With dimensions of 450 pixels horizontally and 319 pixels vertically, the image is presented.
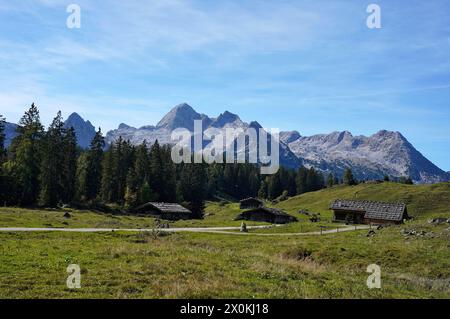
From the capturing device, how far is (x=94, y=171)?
11525 centimetres

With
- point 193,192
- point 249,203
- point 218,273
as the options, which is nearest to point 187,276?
point 218,273

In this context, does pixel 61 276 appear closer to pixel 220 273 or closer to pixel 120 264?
pixel 120 264

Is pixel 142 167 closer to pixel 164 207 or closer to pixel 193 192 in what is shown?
pixel 193 192

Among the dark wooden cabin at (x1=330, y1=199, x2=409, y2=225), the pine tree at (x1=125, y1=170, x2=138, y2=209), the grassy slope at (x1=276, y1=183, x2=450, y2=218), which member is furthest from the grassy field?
the grassy slope at (x1=276, y1=183, x2=450, y2=218)

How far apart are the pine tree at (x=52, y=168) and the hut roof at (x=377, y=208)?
65.0 m

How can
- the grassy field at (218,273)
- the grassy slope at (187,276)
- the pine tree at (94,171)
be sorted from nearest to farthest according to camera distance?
the grassy slope at (187,276) < the grassy field at (218,273) < the pine tree at (94,171)

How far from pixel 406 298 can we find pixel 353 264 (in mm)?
13275

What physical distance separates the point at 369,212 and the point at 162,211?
160 feet

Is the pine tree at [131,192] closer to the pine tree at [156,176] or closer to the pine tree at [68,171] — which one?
the pine tree at [156,176]

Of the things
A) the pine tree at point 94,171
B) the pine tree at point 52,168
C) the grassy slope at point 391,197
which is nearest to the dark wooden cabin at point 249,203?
the grassy slope at point 391,197

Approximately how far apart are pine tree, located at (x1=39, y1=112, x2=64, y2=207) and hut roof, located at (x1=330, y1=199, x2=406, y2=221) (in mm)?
64969

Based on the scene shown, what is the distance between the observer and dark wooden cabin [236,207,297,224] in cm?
10081

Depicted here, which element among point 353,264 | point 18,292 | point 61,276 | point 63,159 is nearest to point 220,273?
point 61,276

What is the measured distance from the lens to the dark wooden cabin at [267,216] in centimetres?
10081
